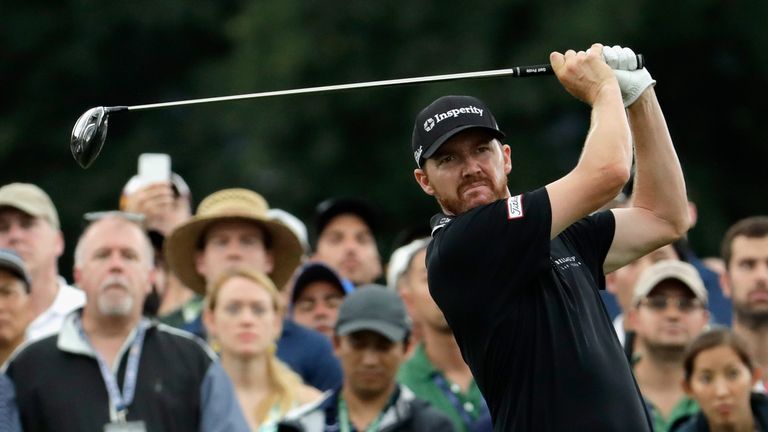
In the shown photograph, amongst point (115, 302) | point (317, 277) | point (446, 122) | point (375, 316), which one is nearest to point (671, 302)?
point (375, 316)

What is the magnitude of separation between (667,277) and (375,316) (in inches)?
59.1

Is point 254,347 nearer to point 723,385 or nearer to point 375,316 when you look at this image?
point 375,316

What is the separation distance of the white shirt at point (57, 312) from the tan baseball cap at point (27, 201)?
372 mm

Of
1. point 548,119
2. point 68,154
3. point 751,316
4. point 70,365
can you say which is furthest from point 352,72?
point 70,365

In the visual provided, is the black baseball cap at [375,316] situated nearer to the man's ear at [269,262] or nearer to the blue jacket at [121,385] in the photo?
the blue jacket at [121,385]

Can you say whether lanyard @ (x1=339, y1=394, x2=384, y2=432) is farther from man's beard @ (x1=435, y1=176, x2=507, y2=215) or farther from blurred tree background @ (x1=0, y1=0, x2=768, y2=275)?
blurred tree background @ (x1=0, y1=0, x2=768, y2=275)

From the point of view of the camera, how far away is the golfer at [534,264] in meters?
6.17

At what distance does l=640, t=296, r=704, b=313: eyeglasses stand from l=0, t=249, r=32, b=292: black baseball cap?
288cm

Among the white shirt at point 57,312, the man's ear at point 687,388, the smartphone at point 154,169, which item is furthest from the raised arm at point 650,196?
the smartphone at point 154,169

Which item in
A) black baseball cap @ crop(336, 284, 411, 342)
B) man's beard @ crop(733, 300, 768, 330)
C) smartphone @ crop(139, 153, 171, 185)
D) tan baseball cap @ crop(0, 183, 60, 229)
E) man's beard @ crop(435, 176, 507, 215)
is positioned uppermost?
smartphone @ crop(139, 153, 171, 185)

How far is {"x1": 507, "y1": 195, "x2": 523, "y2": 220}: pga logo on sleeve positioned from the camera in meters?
6.22

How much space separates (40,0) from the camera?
61.7 ft

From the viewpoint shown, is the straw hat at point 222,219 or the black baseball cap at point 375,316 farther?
the straw hat at point 222,219

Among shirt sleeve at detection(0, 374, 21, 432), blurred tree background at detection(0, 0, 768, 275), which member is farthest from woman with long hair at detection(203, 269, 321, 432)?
blurred tree background at detection(0, 0, 768, 275)
